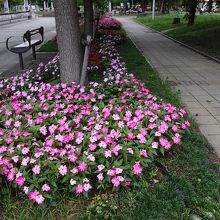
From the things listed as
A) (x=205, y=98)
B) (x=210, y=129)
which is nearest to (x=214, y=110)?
(x=205, y=98)

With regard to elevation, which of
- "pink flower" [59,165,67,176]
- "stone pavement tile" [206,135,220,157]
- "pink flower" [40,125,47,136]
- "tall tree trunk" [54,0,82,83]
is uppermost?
"tall tree trunk" [54,0,82,83]

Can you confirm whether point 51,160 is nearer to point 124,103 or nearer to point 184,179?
point 184,179

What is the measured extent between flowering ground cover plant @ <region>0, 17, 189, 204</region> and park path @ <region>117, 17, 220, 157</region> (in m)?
0.94

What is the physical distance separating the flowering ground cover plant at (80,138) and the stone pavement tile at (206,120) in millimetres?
871

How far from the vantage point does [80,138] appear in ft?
10.8

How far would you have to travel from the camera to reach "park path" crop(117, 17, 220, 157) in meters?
4.86

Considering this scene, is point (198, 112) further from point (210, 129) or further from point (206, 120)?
point (210, 129)

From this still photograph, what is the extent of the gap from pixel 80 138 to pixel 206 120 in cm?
244

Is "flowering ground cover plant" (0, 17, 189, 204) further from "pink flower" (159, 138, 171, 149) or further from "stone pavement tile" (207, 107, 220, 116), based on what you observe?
"stone pavement tile" (207, 107, 220, 116)

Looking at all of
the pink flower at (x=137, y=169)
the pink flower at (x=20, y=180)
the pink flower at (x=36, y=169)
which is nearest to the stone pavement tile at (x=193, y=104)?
the pink flower at (x=137, y=169)

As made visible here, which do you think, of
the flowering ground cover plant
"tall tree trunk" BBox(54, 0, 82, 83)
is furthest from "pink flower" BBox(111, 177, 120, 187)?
"tall tree trunk" BBox(54, 0, 82, 83)

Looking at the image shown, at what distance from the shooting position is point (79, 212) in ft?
8.97

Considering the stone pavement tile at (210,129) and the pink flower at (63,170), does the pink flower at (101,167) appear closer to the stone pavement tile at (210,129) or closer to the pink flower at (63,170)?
the pink flower at (63,170)

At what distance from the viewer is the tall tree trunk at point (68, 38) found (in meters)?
5.03
